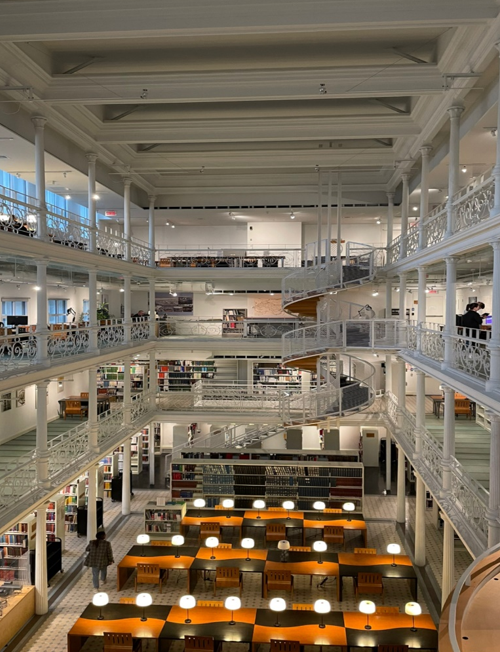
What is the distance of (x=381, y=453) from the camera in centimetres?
1784

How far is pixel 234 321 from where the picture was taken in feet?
58.9

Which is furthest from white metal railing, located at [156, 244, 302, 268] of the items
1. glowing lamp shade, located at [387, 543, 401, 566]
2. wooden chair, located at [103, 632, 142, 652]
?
wooden chair, located at [103, 632, 142, 652]

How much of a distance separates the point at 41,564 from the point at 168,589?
249 cm

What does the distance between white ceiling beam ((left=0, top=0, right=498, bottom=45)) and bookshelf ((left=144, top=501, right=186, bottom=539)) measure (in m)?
9.49

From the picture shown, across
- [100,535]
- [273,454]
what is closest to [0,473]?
[100,535]

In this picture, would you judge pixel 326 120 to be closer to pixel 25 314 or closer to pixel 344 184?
pixel 344 184

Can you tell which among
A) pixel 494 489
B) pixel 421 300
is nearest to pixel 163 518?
pixel 421 300

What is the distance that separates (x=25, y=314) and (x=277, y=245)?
8335mm

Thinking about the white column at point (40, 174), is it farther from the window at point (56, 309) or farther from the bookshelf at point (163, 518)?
the window at point (56, 309)

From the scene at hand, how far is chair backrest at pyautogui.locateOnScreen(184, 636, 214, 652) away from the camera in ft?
24.7

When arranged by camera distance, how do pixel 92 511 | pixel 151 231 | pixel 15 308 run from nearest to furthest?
pixel 92 511 → pixel 15 308 → pixel 151 231

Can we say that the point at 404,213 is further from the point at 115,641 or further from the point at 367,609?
the point at 115,641

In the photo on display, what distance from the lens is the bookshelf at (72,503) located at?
12.6 metres

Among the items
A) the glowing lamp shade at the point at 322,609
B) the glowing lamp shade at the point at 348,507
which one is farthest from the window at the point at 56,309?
the glowing lamp shade at the point at 322,609
